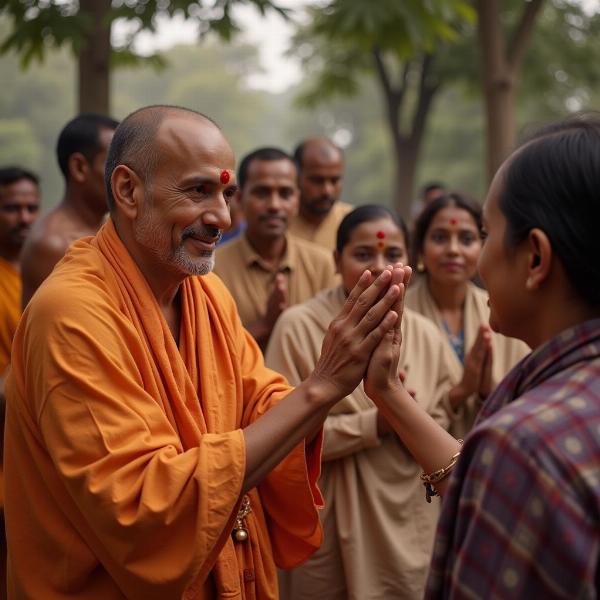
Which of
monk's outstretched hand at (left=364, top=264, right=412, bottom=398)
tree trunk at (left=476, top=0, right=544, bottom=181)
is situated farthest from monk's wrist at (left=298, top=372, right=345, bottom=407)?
tree trunk at (left=476, top=0, right=544, bottom=181)

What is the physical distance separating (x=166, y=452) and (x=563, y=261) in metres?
1.26

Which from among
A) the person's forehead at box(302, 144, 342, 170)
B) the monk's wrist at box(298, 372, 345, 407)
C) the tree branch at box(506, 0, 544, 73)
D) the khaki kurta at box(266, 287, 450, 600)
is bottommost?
the khaki kurta at box(266, 287, 450, 600)

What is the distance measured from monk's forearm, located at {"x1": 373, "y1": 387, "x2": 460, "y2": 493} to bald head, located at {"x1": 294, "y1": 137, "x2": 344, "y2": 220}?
13.5 feet

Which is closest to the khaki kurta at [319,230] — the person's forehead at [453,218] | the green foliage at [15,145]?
the person's forehead at [453,218]

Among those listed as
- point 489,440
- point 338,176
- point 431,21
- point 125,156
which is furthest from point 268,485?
point 431,21

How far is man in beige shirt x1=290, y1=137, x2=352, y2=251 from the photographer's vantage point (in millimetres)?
6789

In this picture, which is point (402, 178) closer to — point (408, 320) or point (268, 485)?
point (408, 320)

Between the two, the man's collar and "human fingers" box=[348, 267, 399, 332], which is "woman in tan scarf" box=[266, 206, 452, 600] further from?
"human fingers" box=[348, 267, 399, 332]

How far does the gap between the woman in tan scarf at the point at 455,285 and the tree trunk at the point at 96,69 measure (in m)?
3.27

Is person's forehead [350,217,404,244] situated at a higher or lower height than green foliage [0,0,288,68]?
lower

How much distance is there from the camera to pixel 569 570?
154cm

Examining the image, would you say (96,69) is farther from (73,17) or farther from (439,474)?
(439,474)

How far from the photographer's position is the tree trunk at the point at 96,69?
696cm

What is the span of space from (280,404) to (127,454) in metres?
0.49
